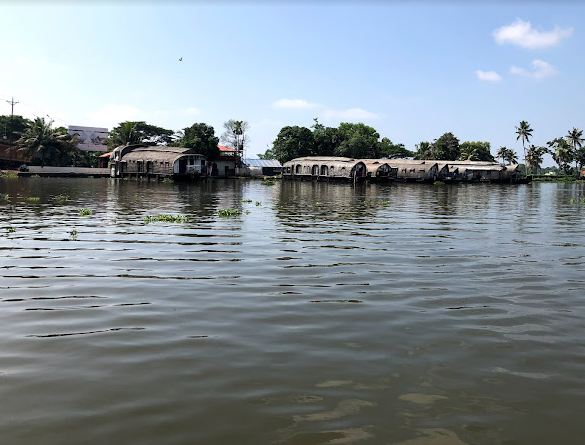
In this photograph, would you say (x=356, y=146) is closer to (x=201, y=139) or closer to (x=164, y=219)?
(x=201, y=139)

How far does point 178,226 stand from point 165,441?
15102 millimetres

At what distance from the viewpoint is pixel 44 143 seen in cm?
7388

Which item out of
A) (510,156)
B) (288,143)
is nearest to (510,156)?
(510,156)

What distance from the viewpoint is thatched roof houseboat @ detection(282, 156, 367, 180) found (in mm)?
73000

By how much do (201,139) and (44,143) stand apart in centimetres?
2306

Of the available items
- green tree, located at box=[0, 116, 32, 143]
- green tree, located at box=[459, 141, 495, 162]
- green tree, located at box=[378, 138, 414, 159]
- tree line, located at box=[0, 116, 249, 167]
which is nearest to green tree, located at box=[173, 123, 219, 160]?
tree line, located at box=[0, 116, 249, 167]

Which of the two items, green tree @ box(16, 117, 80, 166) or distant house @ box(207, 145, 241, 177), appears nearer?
green tree @ box(16, 117, 80, 166)

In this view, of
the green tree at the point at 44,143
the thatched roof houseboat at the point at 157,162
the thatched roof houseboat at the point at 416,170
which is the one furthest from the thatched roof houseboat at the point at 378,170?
the green tree at the point at 44,143

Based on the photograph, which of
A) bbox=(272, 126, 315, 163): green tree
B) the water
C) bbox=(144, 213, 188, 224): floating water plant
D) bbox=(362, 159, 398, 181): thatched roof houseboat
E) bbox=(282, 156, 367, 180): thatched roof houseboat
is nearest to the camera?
the water

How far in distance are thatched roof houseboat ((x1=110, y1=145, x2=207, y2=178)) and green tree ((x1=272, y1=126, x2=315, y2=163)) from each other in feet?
87.6

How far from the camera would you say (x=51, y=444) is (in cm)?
405

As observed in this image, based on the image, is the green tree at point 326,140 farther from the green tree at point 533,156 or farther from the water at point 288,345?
the water at point 288,345

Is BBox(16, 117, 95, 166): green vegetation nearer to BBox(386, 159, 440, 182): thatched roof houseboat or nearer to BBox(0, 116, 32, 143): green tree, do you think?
BBox(0, 116, 32, 143): green tree

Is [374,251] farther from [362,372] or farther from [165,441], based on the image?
[165,441]
